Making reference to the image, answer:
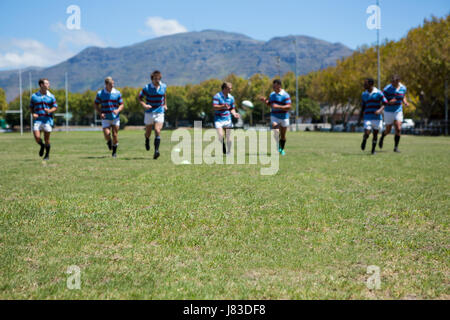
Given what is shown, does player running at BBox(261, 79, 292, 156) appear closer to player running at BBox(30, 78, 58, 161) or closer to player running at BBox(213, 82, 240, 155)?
player running at BBox(213, 82, 240, 155)

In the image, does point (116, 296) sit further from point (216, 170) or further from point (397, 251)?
point (216, 170)

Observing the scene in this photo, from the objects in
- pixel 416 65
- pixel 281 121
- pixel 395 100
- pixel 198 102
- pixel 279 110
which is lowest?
pixel 281 121

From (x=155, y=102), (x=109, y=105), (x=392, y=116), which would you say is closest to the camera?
(x=155, y=102)

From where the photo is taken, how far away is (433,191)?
275 inches

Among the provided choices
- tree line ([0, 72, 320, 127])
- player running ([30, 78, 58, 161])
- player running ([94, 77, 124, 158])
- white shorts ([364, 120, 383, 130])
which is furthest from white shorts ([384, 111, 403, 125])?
tree line ([0, 72, 320, 127])

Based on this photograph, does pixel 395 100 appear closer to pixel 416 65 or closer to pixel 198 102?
pixel 416 65

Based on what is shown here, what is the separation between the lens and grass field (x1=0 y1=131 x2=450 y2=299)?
3076 millimetres

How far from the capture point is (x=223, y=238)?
4258 mm

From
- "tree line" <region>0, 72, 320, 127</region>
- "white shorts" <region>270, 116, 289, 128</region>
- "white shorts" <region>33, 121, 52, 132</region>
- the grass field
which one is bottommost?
the grass field

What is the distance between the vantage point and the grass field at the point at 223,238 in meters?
3.08

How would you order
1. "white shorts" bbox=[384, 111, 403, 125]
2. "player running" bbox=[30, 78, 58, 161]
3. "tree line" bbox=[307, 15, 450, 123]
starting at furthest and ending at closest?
"tree line" bbox=[307, 15, 450, 123] < "white shorts" bbox=[384, 111, 403, 125] < "player running" bbox=[30, 78, 58, 161]

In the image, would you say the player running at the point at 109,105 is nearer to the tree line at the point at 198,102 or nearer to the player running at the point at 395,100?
the player running at the point at 395,100

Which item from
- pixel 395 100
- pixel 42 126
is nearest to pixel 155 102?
pixel 42 126

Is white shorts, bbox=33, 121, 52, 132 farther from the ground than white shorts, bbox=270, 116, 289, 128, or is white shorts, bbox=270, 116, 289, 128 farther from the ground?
white shorts, bbox=270, 116, 289, 128
